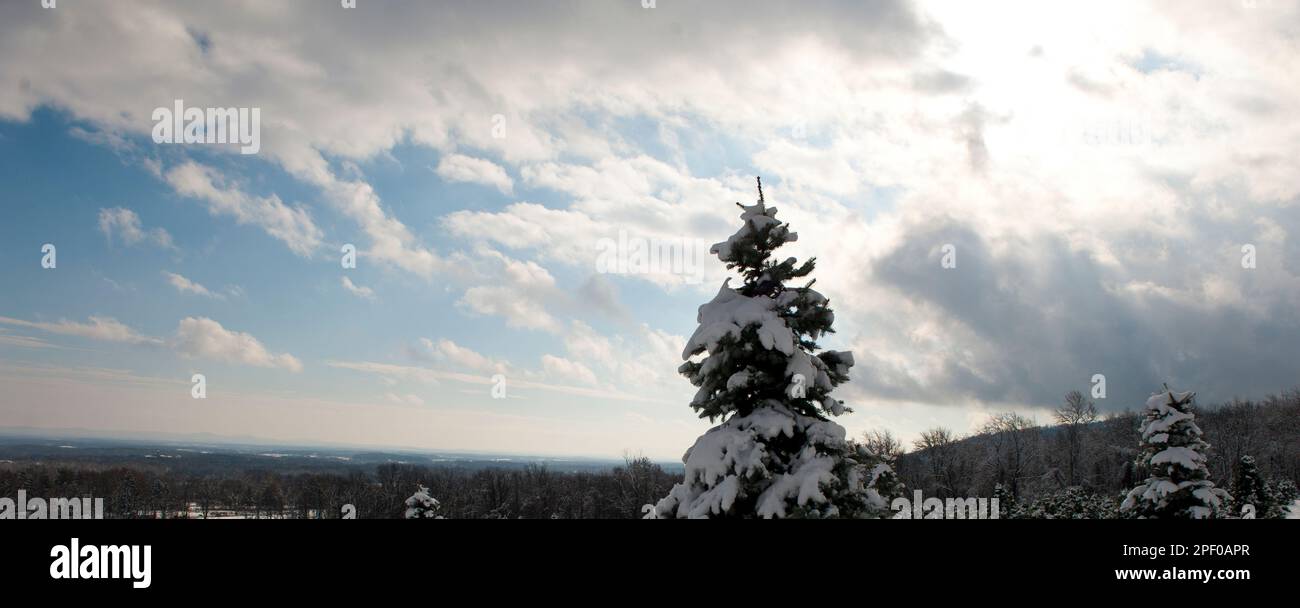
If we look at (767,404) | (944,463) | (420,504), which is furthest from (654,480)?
(767,404)

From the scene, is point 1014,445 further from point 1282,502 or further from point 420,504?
point 420,504

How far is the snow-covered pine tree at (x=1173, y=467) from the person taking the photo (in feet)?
83.5

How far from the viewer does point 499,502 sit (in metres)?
102

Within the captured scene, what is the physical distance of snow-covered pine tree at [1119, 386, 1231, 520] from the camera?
2544 cm

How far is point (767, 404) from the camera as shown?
12.8 meters

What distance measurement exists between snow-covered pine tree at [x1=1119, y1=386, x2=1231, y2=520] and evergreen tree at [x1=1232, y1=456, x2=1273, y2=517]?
28373 millimetres

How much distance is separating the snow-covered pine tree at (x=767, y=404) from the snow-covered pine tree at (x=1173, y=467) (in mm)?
20350

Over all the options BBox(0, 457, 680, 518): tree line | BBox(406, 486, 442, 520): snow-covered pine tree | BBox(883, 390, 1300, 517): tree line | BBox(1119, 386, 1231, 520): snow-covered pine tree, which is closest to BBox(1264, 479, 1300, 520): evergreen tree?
BBox(883, 390, 1300, 517): tree line

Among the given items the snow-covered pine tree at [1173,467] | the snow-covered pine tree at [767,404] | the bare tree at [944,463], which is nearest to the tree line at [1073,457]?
the bare tree at [944,463]

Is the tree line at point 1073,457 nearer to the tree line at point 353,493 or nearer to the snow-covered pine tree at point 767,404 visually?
the tree line at point 353,493

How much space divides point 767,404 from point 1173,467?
2317cm

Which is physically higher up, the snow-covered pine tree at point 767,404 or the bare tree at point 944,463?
the snow-covered pine tree at point 767,404
